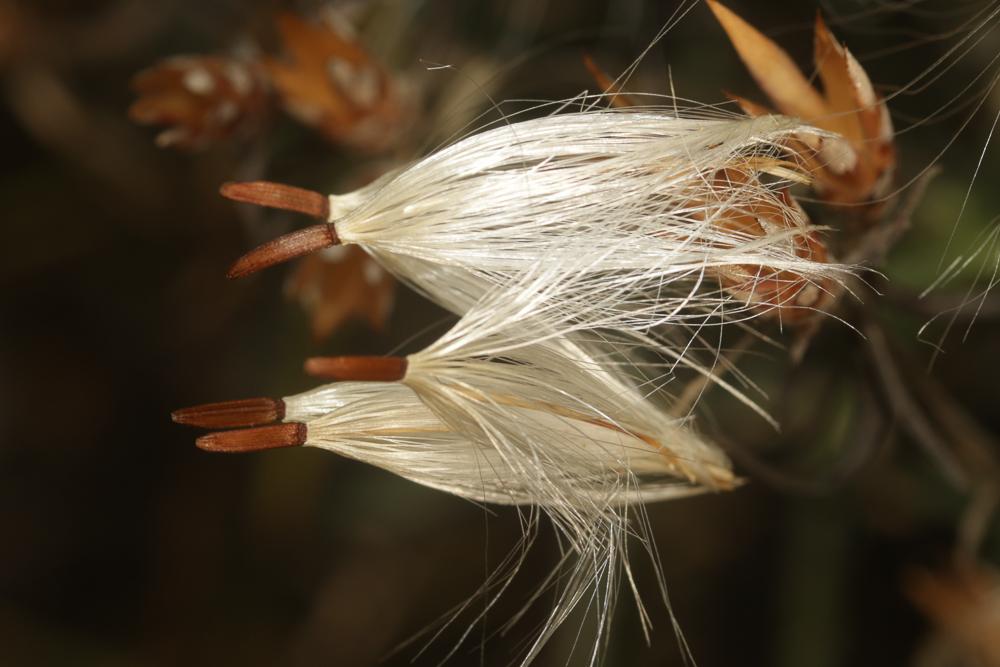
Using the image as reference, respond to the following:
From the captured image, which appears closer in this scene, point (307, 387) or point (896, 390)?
point (896, 390)

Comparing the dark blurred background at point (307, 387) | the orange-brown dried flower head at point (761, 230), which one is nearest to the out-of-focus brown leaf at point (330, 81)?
the dark blurred background at point (307, 387)

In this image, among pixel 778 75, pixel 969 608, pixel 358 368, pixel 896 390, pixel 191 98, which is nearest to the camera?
pixel 358 368

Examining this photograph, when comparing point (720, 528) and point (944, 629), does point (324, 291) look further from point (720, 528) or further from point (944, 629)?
point (944, 629)

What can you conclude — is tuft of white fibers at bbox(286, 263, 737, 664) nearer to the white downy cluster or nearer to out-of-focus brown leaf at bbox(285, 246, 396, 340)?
the white downy cluster

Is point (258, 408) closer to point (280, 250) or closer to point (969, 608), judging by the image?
point (280, 250)

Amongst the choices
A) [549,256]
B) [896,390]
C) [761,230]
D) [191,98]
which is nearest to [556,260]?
[549,256]

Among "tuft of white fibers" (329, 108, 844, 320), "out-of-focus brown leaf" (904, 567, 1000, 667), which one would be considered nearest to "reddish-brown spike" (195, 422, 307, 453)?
"tuft of white fibers" (329, 108, 844, 320)

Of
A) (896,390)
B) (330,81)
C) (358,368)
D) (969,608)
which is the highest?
(330,81)
